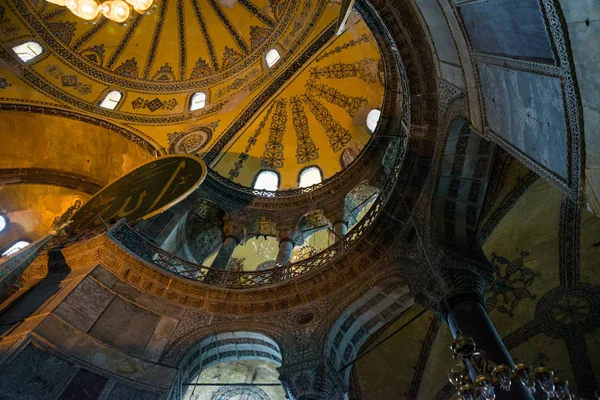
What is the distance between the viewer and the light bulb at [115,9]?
999 centimetres

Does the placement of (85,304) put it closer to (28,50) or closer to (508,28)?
(508,28)

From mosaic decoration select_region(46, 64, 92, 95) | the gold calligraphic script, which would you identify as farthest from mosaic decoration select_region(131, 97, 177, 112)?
the gold calligraphic script

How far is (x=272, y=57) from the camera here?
13023 mm

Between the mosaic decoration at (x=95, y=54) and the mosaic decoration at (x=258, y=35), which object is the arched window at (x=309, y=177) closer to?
the mosaic decoration at (x=258, y=35)

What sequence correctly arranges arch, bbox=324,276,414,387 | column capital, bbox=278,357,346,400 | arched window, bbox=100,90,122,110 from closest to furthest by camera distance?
column capital, bbox=278,357,346,400 < arch, bbox=324,276,414,387 < arched window, bbox=100,90,122,110

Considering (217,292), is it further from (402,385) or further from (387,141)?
(387,141)

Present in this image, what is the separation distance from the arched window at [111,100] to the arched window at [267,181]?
4.69 metres

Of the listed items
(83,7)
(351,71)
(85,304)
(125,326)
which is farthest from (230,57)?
(125,326)

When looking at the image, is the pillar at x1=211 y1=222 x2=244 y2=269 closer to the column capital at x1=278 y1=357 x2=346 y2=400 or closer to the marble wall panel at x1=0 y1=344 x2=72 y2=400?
the column capital at x1=278 y1=357 x2=346 y2=400

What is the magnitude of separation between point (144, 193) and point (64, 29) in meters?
7.36

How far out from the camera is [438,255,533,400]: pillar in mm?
4046

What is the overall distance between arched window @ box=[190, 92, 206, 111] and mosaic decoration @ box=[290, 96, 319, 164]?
283 cm

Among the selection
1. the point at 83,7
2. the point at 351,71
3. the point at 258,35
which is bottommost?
the point at 83,7

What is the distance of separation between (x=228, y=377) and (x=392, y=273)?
14.4 ft
